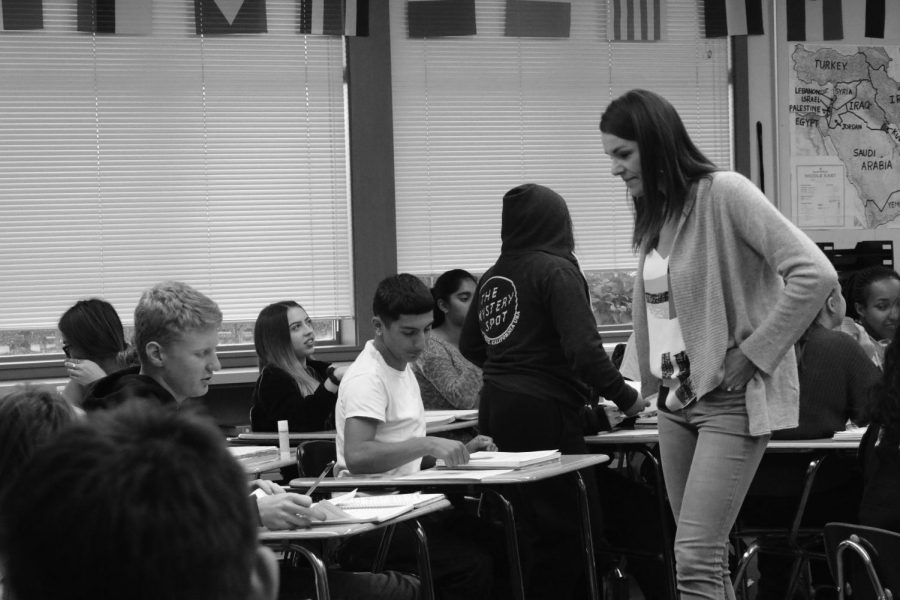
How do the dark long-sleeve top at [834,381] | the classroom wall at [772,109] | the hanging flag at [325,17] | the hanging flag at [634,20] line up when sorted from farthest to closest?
1. the classroom wall at [772,109]
2. the hanging flag at [634,20]
3. the hanging flag at [325,17]
4. the dark long-sleeve top at [834,381]

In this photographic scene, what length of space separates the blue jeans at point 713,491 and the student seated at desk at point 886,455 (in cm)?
33

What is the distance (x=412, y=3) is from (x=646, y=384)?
4054 millimetres

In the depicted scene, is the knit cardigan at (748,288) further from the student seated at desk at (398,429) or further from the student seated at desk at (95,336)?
the student seated at desk at (95,336)

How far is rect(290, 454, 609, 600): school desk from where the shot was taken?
3.05m

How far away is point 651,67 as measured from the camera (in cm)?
684

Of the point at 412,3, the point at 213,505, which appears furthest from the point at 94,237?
the point at 213,505

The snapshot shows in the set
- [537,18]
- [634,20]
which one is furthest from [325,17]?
[634,20]

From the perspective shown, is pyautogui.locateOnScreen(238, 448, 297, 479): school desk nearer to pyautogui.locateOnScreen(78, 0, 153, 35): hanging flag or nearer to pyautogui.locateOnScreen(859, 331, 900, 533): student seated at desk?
pyautogui.locateOnScreen(859, 331, 900, 533): student seated at desk

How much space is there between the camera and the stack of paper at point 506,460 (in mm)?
3258

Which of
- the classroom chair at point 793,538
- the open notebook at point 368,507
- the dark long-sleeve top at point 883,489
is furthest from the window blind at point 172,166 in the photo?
the dark long-sleeve top at point 883,489

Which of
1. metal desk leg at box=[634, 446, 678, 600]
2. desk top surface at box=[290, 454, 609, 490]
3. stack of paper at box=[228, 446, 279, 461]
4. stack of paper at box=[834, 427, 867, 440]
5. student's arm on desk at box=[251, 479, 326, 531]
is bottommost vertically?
metal desk leg at box=[634, 446, 678, 600]

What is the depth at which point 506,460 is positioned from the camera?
10.8 feet

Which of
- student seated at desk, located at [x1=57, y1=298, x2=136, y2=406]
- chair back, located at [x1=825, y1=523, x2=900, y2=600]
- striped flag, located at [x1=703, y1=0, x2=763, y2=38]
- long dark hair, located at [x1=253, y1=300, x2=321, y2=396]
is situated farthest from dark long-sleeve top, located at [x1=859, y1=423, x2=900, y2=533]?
striped flag, located at [x1=703, y1=0, x2=763, y2=38]

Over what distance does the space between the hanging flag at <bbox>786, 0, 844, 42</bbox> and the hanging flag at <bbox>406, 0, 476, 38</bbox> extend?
6.48 ft
